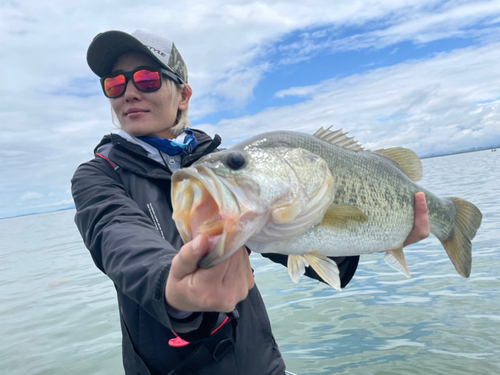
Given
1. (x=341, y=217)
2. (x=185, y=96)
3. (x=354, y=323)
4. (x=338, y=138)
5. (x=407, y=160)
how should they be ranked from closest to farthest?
(x=341, y=217), (x=338, y=138), (x=407, y=160), (x=185, y=96), (x=354, y=323)

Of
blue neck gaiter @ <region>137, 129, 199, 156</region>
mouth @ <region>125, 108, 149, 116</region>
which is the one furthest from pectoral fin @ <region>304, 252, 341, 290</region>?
mouth @ <region>125, 108, 149, 116</region>

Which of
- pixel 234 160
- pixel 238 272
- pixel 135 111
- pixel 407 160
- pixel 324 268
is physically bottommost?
pixel 324 268

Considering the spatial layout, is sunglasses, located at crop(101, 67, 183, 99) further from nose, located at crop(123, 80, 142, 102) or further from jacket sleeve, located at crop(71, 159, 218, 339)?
jacket sleeve, located at crop(71, 159, 218, 339)

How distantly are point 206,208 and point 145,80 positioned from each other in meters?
1.66

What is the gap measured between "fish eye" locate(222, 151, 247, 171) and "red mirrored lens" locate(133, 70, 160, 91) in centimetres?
143

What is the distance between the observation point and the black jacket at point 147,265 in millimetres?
1177

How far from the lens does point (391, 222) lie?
208 centimetres

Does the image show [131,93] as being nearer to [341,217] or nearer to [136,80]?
[136,80]

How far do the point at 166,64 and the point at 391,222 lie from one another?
183cm

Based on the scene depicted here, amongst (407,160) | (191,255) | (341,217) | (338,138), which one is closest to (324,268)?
(341,217)

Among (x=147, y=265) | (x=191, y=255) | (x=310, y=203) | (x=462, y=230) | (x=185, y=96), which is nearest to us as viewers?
(x=191, y=255)

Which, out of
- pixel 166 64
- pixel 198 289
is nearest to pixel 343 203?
pixel 198 289

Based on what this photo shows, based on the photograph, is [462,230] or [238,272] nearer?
[238,272]

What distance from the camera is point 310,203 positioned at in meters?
1.42
